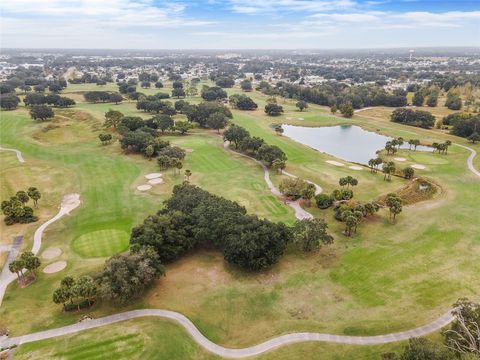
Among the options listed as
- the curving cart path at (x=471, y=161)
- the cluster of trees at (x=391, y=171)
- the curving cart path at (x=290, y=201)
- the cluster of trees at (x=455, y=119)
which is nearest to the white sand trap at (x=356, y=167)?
the cluster of trees at (x=391, y=171)

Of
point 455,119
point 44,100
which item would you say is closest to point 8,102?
point 44,100

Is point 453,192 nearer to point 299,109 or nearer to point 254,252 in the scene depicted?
point 254,252

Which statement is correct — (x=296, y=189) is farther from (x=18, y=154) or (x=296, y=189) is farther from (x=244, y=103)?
(x=244, y=103)

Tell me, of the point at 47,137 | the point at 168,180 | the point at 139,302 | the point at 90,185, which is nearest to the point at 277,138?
the point at 168,180

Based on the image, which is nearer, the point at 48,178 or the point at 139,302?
→ the point at 139,302

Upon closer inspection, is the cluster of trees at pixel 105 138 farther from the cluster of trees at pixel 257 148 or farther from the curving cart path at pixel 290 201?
the curving cart path at pixel 290 201

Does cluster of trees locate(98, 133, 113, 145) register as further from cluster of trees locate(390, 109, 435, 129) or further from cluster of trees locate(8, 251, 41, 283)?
cluster of trees locate(390, 109, 435, 129)
